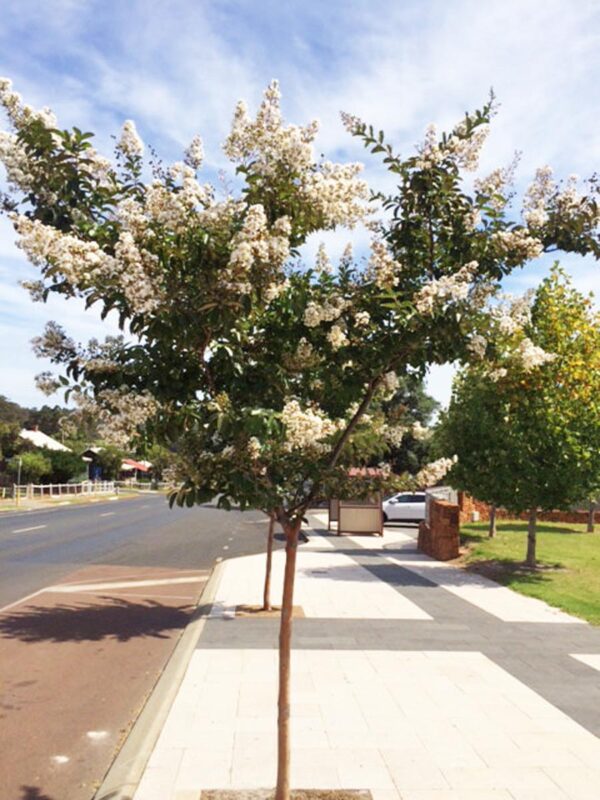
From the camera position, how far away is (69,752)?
6102mm

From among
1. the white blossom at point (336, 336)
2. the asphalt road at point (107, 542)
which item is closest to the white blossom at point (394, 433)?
the white blossom at point (336, 336)

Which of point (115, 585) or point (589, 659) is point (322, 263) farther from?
point (115, 585)

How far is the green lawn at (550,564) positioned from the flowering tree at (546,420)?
162cm

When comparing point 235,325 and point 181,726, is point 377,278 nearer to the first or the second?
point 235,325

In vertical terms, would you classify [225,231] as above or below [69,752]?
above

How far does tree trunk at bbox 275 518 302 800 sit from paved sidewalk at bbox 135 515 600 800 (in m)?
0.54

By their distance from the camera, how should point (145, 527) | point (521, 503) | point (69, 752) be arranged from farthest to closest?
point (145, 527) → point (521, 503) → point (69, 752)

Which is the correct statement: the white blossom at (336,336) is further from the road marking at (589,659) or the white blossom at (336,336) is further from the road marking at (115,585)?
the road marking at (115,585)

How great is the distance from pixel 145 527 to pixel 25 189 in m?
25.9

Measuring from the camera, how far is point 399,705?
277 inches

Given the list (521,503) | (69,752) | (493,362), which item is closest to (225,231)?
(493,362)

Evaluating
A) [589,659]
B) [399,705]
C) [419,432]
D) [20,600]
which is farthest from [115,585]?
[419,432]

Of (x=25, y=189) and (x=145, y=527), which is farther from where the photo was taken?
(x=145, y=527)

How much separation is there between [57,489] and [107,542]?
3503 centimetres
